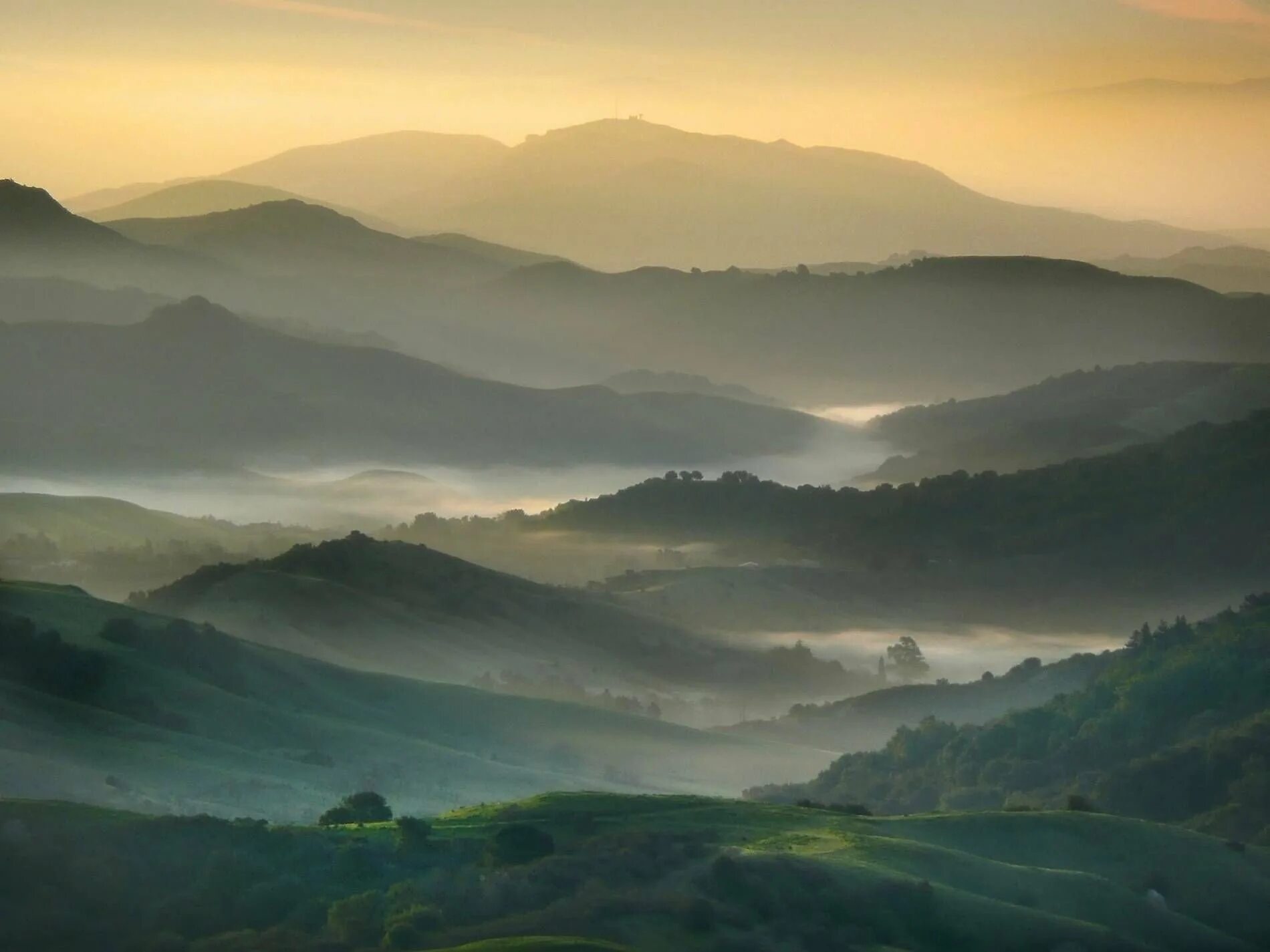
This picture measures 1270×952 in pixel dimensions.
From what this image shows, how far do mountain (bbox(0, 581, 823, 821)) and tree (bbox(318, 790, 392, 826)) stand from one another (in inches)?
322

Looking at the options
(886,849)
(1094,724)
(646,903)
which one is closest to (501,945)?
(646,903)

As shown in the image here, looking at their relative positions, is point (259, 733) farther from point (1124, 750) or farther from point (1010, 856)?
point (1010, 856)

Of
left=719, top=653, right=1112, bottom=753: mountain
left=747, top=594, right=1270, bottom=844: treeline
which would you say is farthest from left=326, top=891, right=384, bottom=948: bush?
left=719, top=653, right=1112, bottom=753: mountain

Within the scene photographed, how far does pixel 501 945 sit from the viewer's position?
176 feet

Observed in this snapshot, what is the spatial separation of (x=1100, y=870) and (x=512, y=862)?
1826 centimetres

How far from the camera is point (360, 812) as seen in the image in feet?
260

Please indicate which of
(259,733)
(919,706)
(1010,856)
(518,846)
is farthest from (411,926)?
(919,706)

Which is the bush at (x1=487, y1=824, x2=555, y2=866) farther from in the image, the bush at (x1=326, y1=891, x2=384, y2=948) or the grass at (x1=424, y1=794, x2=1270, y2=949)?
the bush at (x1=326, y1=891, x2=384, y2=948)

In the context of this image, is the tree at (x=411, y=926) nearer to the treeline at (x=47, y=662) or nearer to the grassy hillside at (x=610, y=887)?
the grassy hillside at (x=610, y=887)

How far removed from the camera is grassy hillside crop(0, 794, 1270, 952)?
57.8 m

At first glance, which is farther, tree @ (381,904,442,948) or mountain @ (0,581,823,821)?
mountain @ (0,581,823,821)

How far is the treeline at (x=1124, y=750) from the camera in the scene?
111 metres

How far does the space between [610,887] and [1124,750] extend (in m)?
69.3

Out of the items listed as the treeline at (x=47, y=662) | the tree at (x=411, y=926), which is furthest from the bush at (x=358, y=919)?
the treeline at (x=47, y=662)
